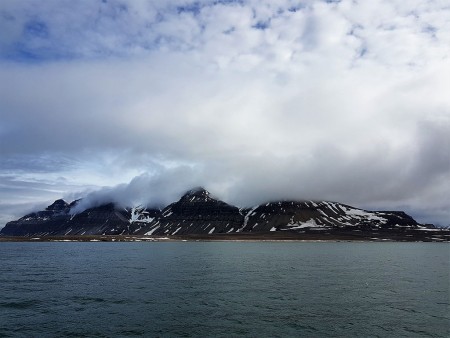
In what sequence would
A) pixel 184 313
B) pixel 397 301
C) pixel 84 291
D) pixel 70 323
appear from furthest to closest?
pixel 84 291, pixel 397 301, pixel 184 313, pixel 70 323

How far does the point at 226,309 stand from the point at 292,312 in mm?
7328

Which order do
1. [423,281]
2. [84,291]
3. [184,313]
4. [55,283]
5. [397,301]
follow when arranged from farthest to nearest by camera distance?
1. [423,281]
2. [55,283]
3. [84,291]
4. [397,301]
5. [184,313]

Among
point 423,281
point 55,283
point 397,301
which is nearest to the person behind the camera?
point 397,301

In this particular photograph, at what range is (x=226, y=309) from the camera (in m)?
42.1

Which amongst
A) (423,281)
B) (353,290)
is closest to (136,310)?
(353,290)

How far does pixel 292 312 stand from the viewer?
40938 millimetres

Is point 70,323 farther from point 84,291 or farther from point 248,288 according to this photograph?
point 248,288

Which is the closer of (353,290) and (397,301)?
(397,301)

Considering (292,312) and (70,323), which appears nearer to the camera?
(70,323)

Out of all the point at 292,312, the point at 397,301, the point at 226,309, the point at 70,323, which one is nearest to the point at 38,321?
the point at 70,323

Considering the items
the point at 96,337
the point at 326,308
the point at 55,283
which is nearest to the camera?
the point at 96,337

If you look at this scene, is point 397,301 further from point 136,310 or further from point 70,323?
point 70,323

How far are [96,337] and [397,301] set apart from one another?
121 feet

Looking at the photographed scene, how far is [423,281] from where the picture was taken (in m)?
67.2
